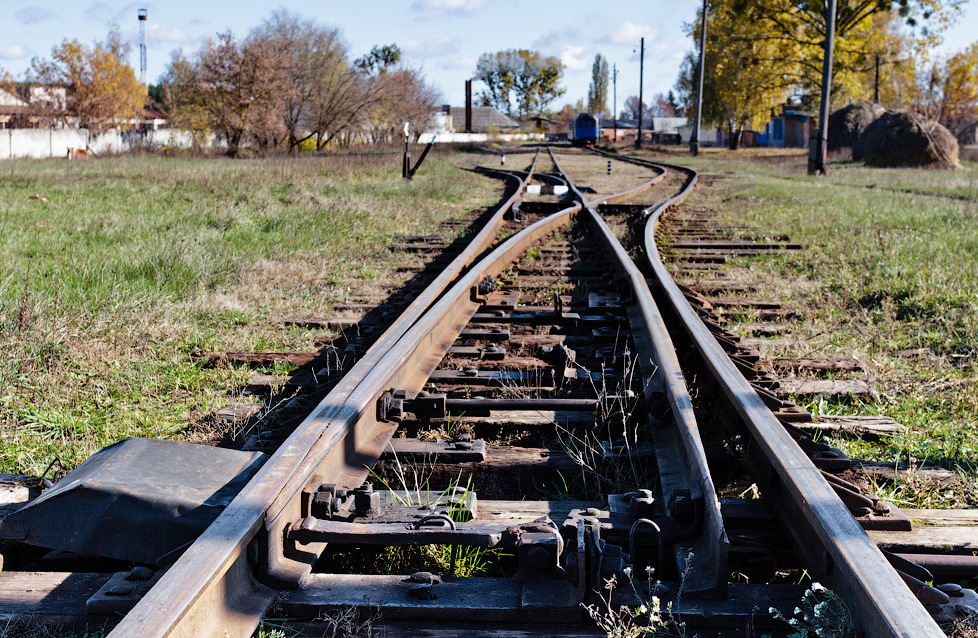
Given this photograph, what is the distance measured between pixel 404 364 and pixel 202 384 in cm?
105

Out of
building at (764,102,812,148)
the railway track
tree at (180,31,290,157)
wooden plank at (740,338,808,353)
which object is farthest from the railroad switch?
building at (764,102,812,148)

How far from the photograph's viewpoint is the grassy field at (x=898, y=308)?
3.16 meters

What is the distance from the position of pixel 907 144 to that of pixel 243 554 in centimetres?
2898

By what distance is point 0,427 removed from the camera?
3.31 m

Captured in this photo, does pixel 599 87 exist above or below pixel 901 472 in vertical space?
above

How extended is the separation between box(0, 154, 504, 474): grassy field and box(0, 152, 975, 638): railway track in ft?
3.05

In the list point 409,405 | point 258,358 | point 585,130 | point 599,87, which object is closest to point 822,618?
point 409,405

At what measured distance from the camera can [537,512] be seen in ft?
8.04

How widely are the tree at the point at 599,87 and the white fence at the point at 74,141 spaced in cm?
13626

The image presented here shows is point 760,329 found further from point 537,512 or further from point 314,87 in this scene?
point 314,87

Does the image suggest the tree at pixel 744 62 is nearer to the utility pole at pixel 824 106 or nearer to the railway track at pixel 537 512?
the utility pole at pixel 824 106

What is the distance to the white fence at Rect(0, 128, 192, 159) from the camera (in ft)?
115

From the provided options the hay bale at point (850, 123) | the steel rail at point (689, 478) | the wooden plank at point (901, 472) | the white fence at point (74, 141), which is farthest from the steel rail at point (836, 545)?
the hay bale at point (850, 123)

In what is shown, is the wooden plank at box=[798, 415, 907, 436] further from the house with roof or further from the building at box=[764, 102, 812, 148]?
the building at box=[764, 102, 812, 148]
